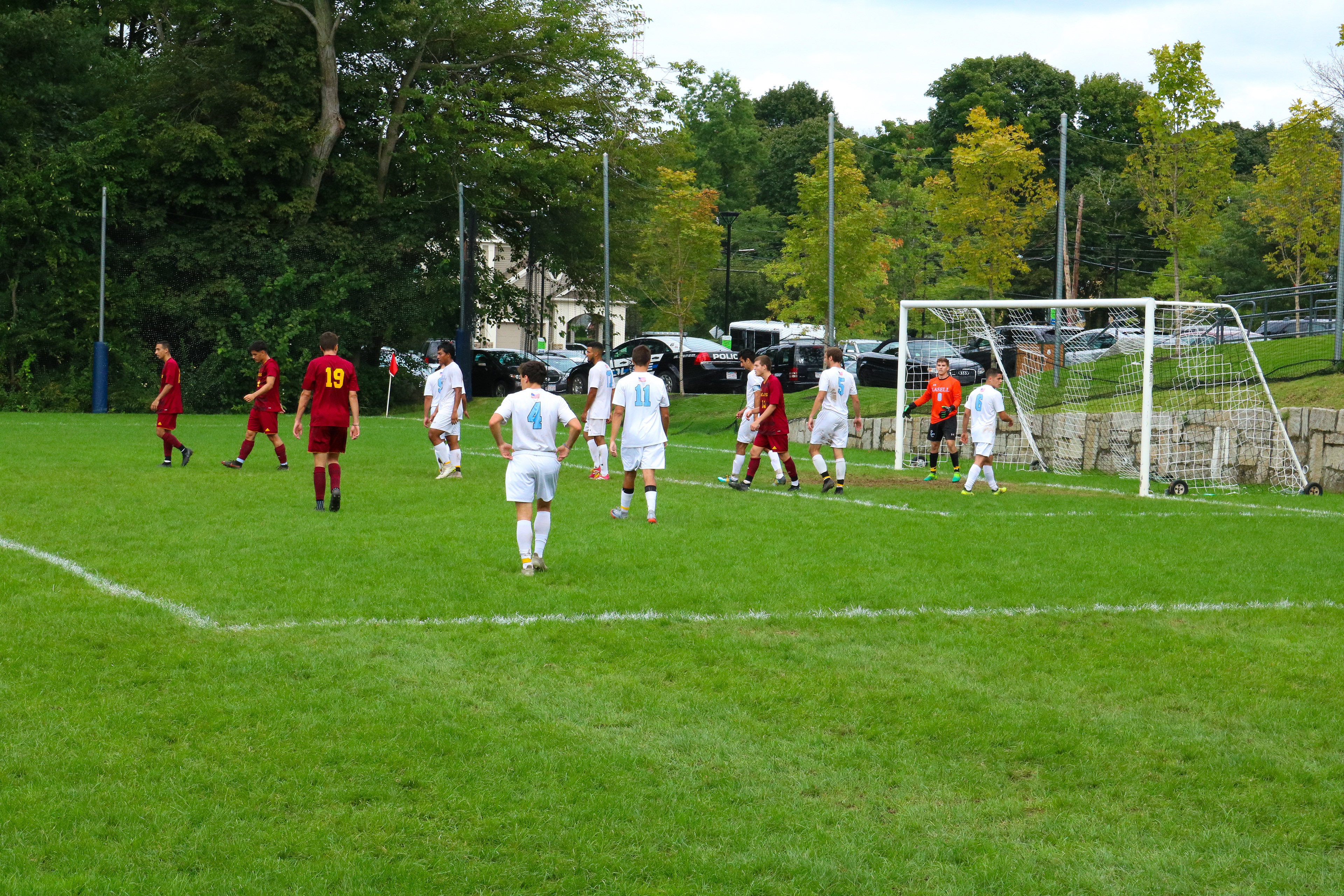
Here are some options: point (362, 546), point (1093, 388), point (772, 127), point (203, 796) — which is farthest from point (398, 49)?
point (772, 127)

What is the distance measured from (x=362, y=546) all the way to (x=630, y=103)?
29420 mm

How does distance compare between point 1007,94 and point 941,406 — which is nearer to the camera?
point 941,406

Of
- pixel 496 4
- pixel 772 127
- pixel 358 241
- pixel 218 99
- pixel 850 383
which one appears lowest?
pixel 850 383

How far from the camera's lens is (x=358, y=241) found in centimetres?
3500

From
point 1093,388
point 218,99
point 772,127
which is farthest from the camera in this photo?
point 772,127

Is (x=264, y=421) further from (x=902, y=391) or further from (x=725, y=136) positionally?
(x=725, y=136)

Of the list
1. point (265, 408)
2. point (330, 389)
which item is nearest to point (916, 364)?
point (265, 408)

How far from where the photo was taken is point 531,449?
31.5 feet

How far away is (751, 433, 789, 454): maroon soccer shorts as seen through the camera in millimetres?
15711

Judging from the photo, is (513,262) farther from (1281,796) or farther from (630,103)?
(1281,796)

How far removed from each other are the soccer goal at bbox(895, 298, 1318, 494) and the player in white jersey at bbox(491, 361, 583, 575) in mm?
9359

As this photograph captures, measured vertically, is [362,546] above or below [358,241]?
below

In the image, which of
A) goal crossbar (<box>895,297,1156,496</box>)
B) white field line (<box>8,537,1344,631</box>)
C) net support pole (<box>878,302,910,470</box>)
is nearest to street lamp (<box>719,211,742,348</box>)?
net support pole (<box>878,302,910,470</box>)

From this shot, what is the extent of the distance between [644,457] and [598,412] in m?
4.71
